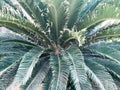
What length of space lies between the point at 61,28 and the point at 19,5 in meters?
0.77

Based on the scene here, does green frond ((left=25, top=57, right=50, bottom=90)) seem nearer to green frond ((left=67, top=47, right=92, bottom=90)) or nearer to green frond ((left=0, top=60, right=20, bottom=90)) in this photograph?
green frond ((left=0, top=60, right=20, bottom=90))

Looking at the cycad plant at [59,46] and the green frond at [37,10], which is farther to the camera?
the green frond at [37,10]

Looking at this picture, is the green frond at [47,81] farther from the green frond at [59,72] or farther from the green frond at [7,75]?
the green frond at [7,75]

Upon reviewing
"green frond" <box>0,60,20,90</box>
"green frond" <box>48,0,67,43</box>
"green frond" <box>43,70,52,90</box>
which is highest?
"green frond" <box>48,0,67,43</box>

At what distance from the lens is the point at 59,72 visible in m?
4.99

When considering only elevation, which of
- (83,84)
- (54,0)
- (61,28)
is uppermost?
(54,0)

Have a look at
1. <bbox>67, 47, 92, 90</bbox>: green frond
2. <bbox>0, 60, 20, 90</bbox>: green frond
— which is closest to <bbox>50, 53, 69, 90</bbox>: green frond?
<bbox>67, 47, 92, 90</bbox>: green frond

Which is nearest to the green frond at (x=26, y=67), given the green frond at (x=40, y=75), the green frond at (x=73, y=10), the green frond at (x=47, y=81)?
the green frond at (x=40, y=75)

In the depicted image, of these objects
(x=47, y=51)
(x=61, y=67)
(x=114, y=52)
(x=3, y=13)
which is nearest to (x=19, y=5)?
(x=3, y=13)

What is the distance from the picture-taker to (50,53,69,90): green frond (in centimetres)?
481

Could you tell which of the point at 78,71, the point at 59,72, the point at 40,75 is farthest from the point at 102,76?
the point at 40,75

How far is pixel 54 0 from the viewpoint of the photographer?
5.07 meters

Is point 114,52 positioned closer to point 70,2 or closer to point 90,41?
point 90,41

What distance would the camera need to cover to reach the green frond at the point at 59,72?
15.8 ft
